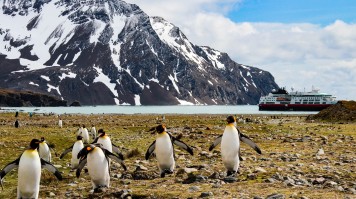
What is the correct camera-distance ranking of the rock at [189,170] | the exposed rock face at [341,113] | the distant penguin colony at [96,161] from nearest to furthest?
the distant penguin colony at [96,161] < the rock at [189,170] < the exposed rock face at [341,113]

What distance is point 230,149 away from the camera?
12977mm

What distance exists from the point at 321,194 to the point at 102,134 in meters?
8.06

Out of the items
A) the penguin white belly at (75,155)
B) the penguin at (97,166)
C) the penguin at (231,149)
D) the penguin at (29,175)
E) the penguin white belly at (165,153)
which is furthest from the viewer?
the penguin white belly at (75,155)

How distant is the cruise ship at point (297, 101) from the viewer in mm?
139750

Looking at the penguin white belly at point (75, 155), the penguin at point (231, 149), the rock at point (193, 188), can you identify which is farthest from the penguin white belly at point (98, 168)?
the penguin white belly at point (75, 155)

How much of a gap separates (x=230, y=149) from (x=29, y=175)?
18.4ft

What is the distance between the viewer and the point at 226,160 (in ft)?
42.0

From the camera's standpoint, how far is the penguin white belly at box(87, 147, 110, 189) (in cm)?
1140

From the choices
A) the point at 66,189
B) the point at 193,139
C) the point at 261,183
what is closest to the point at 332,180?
the point at 261,183

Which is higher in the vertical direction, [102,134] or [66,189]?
[102,134]

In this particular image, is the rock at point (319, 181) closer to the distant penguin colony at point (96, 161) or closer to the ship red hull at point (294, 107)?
the distant penguin colony at point (96, 161)

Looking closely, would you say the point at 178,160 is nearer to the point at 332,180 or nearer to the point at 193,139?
the point at 332,180

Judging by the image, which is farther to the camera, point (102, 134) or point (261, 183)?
point (102, 134)

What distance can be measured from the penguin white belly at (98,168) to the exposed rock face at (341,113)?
1426 inches
